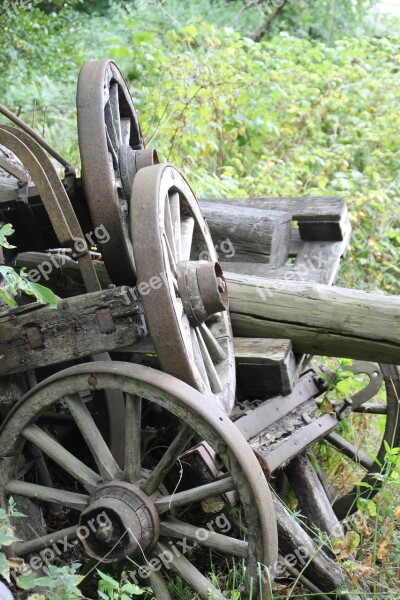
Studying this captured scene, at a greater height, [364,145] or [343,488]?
[364,145]

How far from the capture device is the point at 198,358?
3.15 metres

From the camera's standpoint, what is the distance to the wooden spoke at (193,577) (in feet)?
9.01

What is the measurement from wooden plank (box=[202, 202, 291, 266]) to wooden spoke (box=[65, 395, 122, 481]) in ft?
5.71

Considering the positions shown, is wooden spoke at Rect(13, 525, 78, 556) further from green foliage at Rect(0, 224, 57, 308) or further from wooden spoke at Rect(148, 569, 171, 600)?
green foliage at Rect(0, 224, 57, 308)

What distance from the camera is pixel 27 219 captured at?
141 inches

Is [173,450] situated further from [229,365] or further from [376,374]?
[376,374]

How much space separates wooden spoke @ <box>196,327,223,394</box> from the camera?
129 inches

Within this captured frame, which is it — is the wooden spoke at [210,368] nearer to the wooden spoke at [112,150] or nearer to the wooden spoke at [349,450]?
the wooden spoke at [112,150]

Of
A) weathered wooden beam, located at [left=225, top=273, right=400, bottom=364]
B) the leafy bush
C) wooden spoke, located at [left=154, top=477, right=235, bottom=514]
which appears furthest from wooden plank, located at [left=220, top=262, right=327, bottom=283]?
the leafy bush

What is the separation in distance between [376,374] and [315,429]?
791 mm

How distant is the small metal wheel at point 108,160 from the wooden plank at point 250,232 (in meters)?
0.77

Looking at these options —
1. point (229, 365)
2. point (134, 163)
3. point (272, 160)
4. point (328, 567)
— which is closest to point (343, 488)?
point (328, 567)

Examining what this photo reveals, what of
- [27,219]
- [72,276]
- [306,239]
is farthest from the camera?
[306,239]

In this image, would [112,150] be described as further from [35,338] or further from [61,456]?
[61,456]
